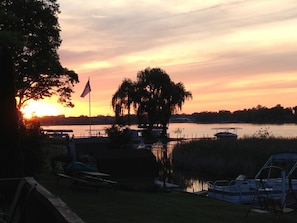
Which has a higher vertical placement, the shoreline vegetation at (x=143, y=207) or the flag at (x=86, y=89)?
the flag at (x=86, y=89)

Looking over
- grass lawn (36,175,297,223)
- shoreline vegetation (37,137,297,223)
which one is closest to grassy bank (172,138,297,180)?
shoreline vegetation (37,137,297,223)

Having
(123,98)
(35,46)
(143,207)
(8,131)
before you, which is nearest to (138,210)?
(143,207)

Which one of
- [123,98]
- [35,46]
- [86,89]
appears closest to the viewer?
[35,46]

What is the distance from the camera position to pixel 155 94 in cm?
7312

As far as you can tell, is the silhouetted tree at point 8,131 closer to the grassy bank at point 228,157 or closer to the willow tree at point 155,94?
the grassy bank at point 228,157

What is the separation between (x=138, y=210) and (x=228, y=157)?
80.2 feet

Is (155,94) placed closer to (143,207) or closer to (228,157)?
(228,157)

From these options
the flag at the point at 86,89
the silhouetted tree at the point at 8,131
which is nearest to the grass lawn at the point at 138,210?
the silhouetted tree at the point at 8,131

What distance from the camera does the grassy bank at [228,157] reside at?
35.2 m

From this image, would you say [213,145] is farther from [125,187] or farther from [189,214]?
[189,214]

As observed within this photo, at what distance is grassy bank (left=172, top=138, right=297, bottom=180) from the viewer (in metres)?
35.2

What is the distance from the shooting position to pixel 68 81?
40.3 m

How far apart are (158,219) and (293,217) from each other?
4523 millimetres

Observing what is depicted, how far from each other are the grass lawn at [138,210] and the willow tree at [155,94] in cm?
5375
